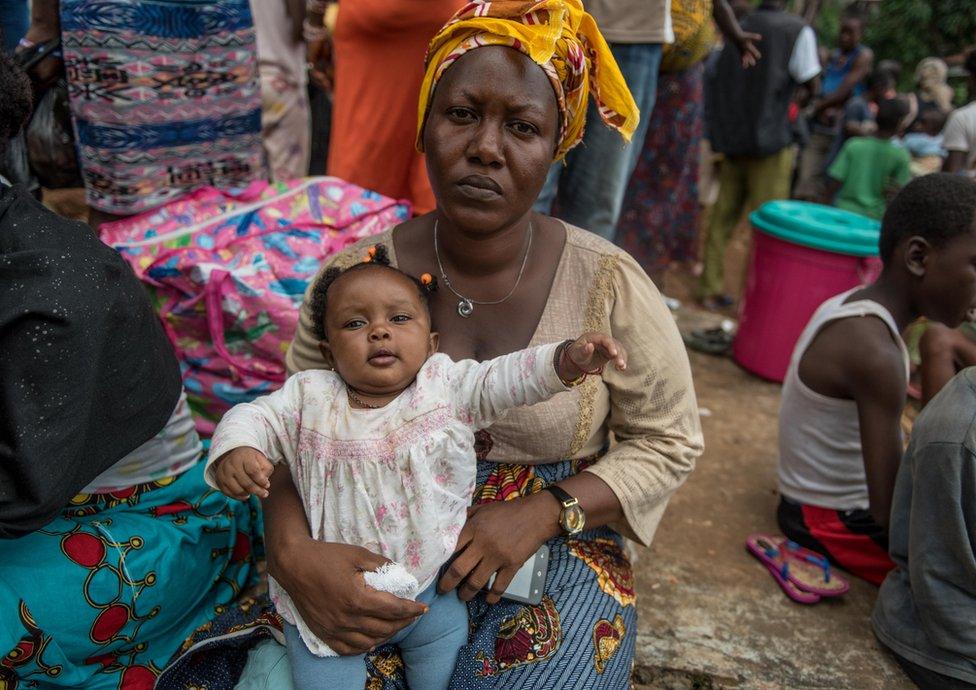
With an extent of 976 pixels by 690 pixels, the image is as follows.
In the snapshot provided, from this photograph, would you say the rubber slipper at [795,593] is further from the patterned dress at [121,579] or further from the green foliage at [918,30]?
the green foliage at [918,30]

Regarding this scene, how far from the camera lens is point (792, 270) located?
4.09 m

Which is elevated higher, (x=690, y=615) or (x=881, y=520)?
(x=881, y=520)

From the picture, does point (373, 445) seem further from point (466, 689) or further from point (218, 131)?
point (218, 131)

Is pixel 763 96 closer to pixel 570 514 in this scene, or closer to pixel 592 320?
pixel 592 320

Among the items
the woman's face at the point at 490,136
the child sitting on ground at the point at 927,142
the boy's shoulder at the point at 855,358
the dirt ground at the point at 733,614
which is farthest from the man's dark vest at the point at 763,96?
the woman's face at the point at 490,136

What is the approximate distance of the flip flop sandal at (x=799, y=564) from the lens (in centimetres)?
247

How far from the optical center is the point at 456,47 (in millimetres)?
1731

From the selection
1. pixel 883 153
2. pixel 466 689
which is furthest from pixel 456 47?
pixel 883 153

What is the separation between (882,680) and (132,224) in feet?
9.13

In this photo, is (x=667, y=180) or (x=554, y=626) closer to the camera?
(x=554, y=626)

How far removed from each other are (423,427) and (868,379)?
1.66m

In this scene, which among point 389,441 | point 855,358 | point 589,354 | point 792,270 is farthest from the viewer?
point 792,270

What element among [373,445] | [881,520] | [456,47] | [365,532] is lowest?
[881,520]

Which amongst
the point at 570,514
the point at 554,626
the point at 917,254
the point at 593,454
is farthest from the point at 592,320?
the point at 917,254
